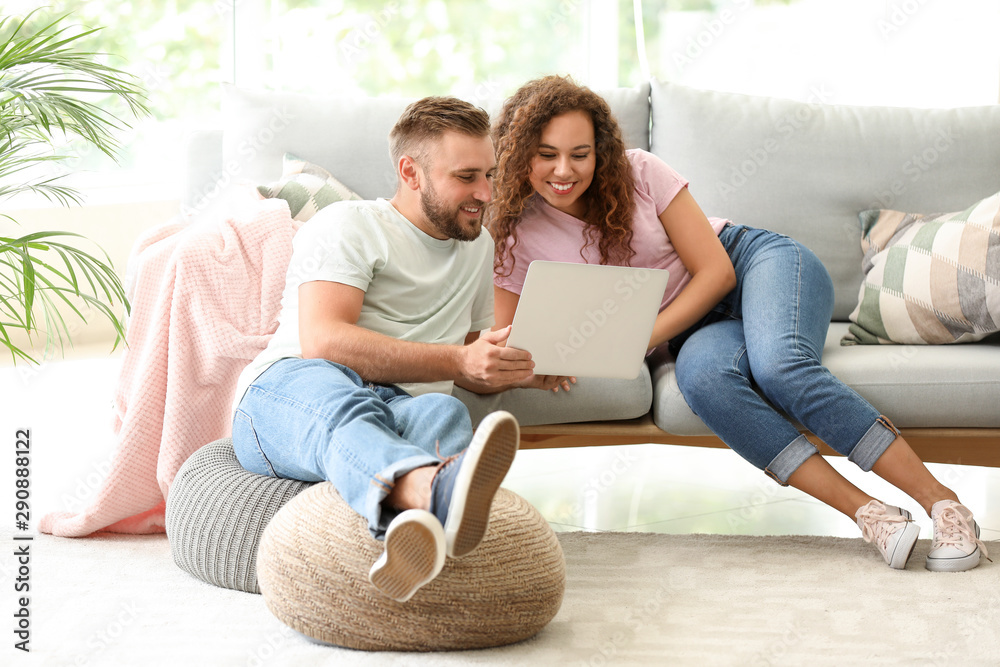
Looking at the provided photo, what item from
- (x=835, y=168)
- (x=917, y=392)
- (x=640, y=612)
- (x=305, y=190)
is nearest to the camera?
(x=640, y=612)

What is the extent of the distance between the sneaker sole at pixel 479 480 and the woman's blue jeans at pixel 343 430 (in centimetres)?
10

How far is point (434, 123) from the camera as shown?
5.46ft

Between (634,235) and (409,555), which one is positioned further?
(634,235)

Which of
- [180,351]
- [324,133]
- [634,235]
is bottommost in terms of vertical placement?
[180,351]

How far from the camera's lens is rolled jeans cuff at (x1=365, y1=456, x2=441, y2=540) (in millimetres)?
1174

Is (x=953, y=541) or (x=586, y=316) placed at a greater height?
(x=586, y=316)

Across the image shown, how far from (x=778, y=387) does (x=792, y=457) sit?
Answer: 131 millimetres

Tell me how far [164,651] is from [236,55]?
11.8 feet

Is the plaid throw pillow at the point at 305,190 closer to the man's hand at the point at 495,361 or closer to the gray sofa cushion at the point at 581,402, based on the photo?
the gray sofa cushion at the point at 581,402

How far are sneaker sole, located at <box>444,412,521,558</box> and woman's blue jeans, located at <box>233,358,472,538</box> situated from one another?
0.33ft

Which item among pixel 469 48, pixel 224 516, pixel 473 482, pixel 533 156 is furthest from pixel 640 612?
pixel 469 48

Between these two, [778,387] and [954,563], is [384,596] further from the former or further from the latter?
Answer: [954,563]

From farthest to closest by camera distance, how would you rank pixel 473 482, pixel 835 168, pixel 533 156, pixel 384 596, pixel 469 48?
1. pixel 469 48
2. pixel 835 168
3. pixel 533 156
4. pixel 384 596
5. pixel 473 482

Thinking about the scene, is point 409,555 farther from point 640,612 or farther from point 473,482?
point 640,612
